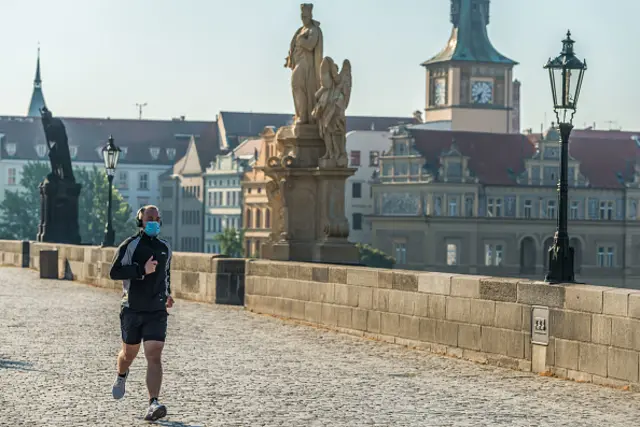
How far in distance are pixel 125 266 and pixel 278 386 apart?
101 inches

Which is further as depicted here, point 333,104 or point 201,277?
point 201,277

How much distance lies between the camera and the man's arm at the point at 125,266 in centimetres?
1294

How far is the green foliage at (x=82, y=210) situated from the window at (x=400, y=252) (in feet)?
76.2

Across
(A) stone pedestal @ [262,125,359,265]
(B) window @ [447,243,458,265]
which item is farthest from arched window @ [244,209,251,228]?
(A) stone pedestal @ [262,125,359,265]

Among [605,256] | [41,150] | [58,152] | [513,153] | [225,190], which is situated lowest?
[605,256]

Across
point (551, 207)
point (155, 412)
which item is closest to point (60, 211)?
point (155, 412)

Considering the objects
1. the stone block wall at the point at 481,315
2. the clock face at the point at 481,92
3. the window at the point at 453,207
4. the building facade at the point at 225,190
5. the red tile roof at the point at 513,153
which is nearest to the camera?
the stone block wall at the point at 481,315

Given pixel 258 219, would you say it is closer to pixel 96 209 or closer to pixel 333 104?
pixel 96 209

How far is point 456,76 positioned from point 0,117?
1778 inches

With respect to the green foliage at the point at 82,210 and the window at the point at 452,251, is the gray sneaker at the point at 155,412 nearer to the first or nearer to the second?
the window at the point at 452,251

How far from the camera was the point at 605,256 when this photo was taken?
136 m

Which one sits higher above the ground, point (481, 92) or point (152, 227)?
point (481, 92)

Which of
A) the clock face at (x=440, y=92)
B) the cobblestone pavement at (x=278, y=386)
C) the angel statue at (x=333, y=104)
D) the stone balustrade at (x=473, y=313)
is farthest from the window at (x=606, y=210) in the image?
the cobblestone pavement at (x=278, y=386)

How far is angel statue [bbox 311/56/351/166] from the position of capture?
88.7ft
